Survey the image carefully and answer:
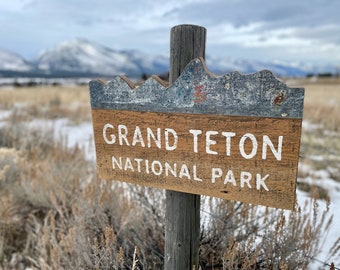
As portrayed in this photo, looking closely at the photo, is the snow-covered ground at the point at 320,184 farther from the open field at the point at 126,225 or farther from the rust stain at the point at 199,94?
the rust stain at the point at 199,94

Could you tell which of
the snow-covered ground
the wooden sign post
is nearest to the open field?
the snow-covered ground

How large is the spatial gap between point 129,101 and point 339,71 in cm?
5952

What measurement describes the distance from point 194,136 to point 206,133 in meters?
0.06

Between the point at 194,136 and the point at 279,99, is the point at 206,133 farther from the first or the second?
the point at 279,99

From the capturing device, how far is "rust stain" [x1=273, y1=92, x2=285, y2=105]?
1230 mm

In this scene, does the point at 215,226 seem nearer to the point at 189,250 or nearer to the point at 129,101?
the point at 189,250

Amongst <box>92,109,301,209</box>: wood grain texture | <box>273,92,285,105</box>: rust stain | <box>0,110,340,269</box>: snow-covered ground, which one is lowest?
<box>0,110,340,269</box>: snow-covered ground

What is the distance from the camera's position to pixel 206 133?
1.40 meters

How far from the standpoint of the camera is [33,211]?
127 inches

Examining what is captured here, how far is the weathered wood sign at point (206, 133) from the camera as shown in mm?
1267

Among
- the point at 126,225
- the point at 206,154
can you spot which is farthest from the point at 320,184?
the point at 206,154

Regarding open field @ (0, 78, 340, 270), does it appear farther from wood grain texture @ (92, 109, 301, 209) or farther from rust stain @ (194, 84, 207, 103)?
rust stain @ (194, 84, 207, 103)

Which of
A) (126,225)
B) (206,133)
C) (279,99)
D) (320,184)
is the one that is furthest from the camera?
(320,184)

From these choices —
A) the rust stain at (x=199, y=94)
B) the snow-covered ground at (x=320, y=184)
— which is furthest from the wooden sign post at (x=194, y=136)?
the snow-covered ground at (x=320, y=184)
